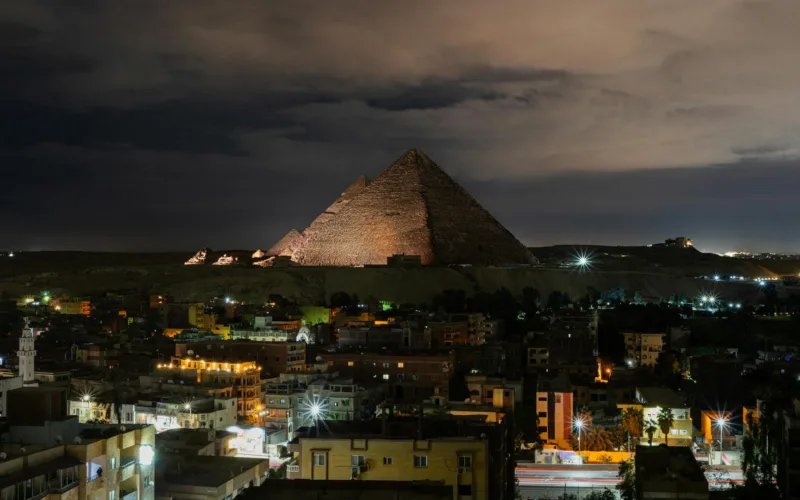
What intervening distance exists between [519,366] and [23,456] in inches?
1381

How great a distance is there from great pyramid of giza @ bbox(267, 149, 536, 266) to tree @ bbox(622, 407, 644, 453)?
77.5 metres

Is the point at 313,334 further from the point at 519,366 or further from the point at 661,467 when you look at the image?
the point at 661,467

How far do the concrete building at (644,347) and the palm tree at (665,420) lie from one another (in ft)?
64.6

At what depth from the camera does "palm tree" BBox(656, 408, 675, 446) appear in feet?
94.7

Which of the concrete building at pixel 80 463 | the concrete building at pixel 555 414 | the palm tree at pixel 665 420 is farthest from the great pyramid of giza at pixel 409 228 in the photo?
the concrete building at pixel 80 463

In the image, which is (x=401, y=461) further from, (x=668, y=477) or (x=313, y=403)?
(x=313, y=403)

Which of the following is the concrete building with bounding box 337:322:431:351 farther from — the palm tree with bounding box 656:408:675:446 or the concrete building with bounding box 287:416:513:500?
the concrete building with bounding box 287:416:513:500

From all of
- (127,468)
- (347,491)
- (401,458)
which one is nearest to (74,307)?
(401,458)

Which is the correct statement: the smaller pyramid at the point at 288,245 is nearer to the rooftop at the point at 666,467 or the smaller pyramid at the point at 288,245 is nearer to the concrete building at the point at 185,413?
the concrete building at the point at 185,413

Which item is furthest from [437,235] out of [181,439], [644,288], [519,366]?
[181,439]

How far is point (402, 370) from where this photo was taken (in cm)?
4012

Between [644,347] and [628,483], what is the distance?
95.6 ft

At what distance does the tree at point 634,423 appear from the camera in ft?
100

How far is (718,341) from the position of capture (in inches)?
2126
